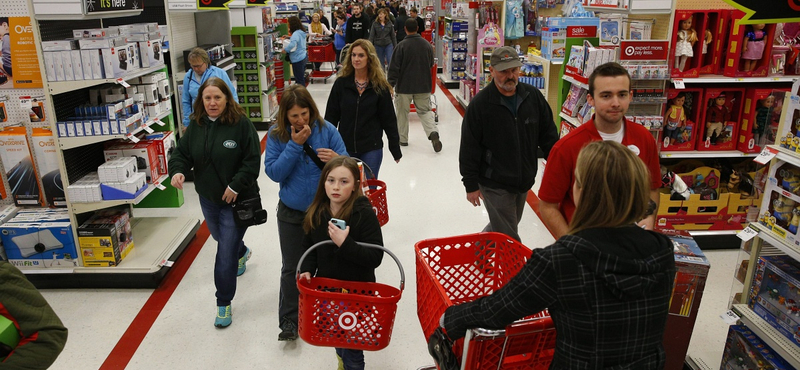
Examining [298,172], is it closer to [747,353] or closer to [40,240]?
[40,240]

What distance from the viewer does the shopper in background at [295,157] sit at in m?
3.37

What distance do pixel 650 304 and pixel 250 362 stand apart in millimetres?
2592

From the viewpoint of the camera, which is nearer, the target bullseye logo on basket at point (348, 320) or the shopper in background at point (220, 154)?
the target bullseye logo on basket at point (348, 320)

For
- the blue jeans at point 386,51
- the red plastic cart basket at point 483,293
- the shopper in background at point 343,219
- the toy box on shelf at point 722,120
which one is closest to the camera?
the red plastic cart basket at point 483,293

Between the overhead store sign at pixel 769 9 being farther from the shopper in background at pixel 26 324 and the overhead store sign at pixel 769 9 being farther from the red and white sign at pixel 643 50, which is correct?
the shopper in background at pixel 26 324

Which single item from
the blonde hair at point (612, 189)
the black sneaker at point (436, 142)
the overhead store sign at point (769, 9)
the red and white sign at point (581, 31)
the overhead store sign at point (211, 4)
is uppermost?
the overhead store sign at point (211, 4)

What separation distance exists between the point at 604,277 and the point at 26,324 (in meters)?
1.69

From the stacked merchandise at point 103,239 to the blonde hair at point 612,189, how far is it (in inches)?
148

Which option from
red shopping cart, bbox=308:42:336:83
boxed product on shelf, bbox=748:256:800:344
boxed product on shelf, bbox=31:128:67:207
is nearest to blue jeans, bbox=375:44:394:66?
red shopping cart, bbox=308:42:336:83

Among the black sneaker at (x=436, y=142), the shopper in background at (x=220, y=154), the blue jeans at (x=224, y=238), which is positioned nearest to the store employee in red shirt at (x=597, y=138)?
the shopper in background at (x=220, y=154)

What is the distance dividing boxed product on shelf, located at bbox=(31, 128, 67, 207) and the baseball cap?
3.07m

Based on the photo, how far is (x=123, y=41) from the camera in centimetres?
433

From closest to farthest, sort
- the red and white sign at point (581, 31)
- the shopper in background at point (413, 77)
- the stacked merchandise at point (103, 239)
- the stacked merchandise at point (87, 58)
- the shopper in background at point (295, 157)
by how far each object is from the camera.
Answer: the shopper in background at point (295, 157) → the stacked merchandise at point (87, 58) → the stacked merchandise at point (103, 239) → the red and white sign at point (581, 31) → the shopper in background at point (413, 77)

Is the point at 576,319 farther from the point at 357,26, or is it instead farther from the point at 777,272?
the point at 357,26
